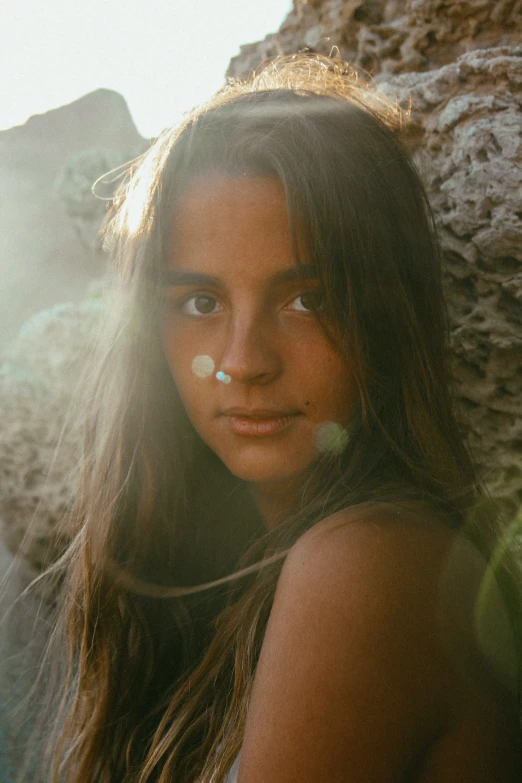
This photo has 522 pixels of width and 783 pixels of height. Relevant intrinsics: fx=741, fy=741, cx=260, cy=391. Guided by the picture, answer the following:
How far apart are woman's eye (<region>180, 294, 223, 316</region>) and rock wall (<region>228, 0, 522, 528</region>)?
2.09 feet

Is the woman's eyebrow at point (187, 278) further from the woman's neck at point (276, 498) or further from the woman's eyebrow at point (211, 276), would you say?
the woman's neck at point (276, 498)

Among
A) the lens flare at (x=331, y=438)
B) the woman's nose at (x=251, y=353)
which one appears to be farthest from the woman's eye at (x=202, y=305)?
the lens flare at (x=331, y=438)

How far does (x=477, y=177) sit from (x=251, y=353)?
761 mm

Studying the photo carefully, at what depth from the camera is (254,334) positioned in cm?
120

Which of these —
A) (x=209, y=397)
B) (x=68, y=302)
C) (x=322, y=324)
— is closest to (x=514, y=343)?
(x=322, y=324)

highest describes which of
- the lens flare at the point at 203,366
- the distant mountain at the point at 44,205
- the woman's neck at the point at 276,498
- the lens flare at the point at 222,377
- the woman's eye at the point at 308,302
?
the distant mountain at the point at 44,205

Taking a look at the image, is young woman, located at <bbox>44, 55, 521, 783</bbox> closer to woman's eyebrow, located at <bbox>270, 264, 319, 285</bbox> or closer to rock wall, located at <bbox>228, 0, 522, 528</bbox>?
woman's eyebrow, located at <bbox>270, 264, 319, 285</bbox>

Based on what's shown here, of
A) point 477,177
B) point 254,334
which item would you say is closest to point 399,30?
point 477,177

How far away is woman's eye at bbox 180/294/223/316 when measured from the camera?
1325 millimetres

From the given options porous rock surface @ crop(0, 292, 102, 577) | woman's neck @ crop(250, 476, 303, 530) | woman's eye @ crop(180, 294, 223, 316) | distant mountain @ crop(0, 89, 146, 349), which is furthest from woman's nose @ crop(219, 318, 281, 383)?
distant mountain @ crop(0, 89, 146, 349)

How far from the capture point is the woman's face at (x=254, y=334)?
122 cm

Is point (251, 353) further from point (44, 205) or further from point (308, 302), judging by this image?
point (44, 205)

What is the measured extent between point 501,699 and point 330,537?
36 centimetres

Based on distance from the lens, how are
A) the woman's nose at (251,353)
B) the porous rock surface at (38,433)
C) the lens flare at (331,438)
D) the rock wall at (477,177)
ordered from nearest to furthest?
1. the woman's nose at (251,353)
2. the lens flare at (331,438)
3. the rock wall at (477,177)
4. the porous rock surface at (38,433)
